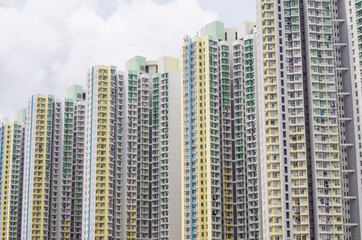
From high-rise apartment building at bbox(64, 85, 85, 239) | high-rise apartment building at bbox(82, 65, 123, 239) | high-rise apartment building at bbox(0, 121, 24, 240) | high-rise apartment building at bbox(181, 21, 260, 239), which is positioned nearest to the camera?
high-rise apartment building at bbox(181, 21, 260, 239)

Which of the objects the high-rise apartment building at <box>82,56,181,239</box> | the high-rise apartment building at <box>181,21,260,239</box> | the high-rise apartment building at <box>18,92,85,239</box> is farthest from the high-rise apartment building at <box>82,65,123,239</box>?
the high-rise apartment building at <box>181,21,260,239</box>

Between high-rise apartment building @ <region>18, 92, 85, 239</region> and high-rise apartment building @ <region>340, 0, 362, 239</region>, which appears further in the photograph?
high-rise apartment building @ <region>18, 92, 85, 239</region>

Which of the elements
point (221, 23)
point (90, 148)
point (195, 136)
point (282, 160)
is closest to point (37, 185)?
point (90, 148)

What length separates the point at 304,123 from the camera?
104m

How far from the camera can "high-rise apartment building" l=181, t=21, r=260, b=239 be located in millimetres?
116500

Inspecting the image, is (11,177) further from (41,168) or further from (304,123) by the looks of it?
(304,123)

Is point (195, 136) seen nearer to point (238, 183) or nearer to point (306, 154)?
point (238, 183)

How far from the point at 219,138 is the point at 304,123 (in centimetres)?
2109

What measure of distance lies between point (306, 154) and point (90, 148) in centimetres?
4752

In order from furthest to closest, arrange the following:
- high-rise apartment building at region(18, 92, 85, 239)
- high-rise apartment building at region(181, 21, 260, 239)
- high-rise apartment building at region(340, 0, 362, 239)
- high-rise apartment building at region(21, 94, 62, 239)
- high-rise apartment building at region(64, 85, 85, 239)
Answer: high-rise apartment building at region(64, 85, 85, 239), high-rise apartment building at region(18, 92, 85, 239), high-rise apartment building at region(21, 94, 62, 239), high-rise apartment building at region(181, 21, 260, 239), high-rise apartment building at region(340, 0, 362, 239)

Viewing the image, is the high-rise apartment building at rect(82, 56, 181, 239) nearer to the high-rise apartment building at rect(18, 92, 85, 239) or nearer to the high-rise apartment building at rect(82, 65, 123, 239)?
the high-rise apartment building at rect(82, 65, 123, 239)

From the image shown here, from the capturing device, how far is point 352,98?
110 m

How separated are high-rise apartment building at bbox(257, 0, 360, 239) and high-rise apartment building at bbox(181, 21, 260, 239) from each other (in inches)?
512

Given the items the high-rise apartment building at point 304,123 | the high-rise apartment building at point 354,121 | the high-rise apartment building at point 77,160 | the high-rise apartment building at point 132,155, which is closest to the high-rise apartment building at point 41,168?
the high-rise apartment building at point 77,160
